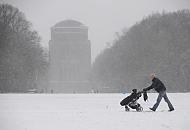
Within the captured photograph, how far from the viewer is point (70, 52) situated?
17512 cm

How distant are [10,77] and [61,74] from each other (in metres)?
101

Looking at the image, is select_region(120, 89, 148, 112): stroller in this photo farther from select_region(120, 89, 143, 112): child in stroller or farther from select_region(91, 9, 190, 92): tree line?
select_region(91, 9, 190, 92): tree line

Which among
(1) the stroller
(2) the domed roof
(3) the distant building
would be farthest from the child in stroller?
(2) the domed roof

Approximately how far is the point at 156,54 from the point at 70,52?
336 ft

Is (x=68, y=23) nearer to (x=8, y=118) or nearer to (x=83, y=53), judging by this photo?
(x=83, y=53)

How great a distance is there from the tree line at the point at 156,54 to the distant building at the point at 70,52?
3306 inches

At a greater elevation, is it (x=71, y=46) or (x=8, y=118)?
(x=71, y=46)

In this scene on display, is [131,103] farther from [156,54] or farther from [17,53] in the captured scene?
[156,54]

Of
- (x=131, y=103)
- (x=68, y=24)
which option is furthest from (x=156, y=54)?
(x=68, y=24)

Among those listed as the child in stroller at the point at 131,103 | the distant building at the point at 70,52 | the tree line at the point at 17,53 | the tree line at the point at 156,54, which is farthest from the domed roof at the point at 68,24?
the child in stroller at the point at 131,103

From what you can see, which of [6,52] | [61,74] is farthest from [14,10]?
[61,74]

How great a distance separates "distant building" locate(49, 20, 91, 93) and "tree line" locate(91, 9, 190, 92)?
3306 inches

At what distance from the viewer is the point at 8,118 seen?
1750 centimetres

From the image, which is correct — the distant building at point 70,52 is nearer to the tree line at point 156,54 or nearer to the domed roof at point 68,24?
the domed roof at point 68,24
